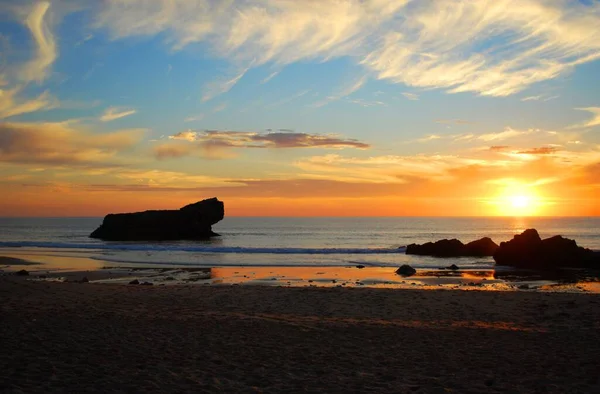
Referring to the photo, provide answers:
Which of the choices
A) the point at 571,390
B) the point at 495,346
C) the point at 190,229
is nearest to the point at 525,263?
the point at 495,346

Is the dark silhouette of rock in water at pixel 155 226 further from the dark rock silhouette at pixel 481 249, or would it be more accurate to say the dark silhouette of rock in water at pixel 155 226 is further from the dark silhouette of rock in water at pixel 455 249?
the dark rock silhouette at pixel 481 249

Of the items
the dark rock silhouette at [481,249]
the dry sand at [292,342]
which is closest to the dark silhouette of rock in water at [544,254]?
the dark rock silhouette at [481,249]

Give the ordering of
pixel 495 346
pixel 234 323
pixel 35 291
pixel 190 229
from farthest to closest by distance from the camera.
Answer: pixel 190 229, pixel 35 291, pixel 234 323, pixel 495 346

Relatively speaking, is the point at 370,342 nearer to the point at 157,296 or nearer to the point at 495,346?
the point at 495,346

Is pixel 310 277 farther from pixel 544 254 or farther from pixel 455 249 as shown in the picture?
pixel 455 249

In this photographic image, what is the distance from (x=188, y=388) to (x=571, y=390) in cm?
643

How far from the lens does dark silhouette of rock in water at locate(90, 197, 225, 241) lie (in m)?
76.8

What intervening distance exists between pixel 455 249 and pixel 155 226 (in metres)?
51.4

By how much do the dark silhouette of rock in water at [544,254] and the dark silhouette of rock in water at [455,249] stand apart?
26.0 ft

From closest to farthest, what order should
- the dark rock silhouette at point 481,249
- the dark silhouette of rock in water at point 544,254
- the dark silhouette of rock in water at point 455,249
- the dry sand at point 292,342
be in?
the dry sand at point 292,342 → the dark silhouette of rock in water at point 544,254 → the dark silhouette of rock in water at point 455,249 → the dark rock silhouette at point 481,249

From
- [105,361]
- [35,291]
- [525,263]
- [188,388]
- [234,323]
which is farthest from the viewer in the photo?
[525,263]

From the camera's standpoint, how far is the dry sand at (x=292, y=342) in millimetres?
8203

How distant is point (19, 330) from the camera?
37.2 ft

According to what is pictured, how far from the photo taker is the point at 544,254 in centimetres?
3488
